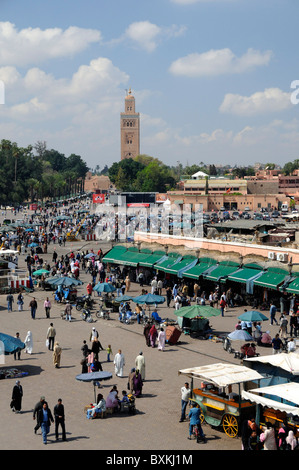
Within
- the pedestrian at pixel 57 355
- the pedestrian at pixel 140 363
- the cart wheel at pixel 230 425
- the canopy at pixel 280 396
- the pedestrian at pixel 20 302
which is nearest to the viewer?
the canopy at pixel 280 396

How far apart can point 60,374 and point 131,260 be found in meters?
15.5

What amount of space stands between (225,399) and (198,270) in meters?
15.1

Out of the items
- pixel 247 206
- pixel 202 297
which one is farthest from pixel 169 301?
pixel 247 206

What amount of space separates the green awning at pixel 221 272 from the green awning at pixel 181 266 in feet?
5.40

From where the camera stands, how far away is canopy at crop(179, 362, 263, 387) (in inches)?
476

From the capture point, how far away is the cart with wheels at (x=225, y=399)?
1206 cm

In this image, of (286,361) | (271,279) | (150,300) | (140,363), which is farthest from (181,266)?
(286,361)

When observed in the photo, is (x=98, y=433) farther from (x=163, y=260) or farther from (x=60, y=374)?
(x=163, y=260)

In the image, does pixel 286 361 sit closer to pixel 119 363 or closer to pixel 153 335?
pixel 119 363

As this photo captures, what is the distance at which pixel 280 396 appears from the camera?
11266mm

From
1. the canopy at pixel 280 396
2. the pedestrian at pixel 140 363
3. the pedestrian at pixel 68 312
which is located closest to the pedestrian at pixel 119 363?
the pedestrian at pixel 140 363

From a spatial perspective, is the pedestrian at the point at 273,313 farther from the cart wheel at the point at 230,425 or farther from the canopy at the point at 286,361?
the cart wheel at the point at 230,425

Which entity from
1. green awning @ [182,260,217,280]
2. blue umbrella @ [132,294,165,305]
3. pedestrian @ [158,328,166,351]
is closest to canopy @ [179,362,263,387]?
pedestrian @ [158,328,166,351]

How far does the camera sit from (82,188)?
18450 centimetres
